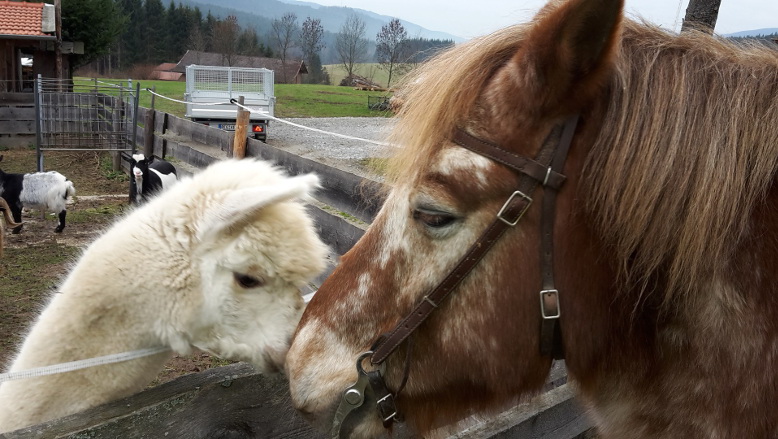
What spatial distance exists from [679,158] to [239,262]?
5.66 feet

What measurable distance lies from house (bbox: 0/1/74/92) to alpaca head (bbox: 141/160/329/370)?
23140 millimetres

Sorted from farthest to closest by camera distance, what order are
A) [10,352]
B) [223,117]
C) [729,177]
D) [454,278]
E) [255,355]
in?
[223,117], [10,352], [255,355], [454,278], [729,177]

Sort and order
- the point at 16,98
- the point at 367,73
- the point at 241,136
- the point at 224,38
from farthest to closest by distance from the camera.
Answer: the point at 224,38, the point at 367,73, the point at 16,98, the point at 241,136

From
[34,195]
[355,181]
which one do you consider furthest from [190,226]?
[34,195]

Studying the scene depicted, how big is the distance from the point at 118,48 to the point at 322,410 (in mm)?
81799

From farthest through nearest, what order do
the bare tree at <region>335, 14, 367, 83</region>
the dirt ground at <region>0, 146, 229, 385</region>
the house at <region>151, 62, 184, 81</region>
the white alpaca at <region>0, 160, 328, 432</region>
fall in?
the bare tree at <region>335, 14, 367, 83</region> → the house at <region>151, 62, 184, 81</region> → the dirt ground at <region>0, 146, 229, 385</region> → the white alpaca at <region>0, 160, 328, 432</region>

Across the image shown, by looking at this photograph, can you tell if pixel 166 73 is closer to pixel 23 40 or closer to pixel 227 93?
pixel 23 40

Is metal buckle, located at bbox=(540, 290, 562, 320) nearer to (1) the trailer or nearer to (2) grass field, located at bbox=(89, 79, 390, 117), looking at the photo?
(1) the trailer

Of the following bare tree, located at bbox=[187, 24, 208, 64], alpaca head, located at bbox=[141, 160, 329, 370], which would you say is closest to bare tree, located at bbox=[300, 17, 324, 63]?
bare tree, located at bbox=[187, 24, 208, 64]

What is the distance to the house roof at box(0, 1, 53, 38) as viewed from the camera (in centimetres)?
2125

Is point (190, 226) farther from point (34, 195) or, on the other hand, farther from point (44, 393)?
point (34, 195)

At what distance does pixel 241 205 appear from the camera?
87.4 inches

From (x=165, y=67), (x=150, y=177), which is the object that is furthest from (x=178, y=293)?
(x=165, y=67)

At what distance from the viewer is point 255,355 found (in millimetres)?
2264
